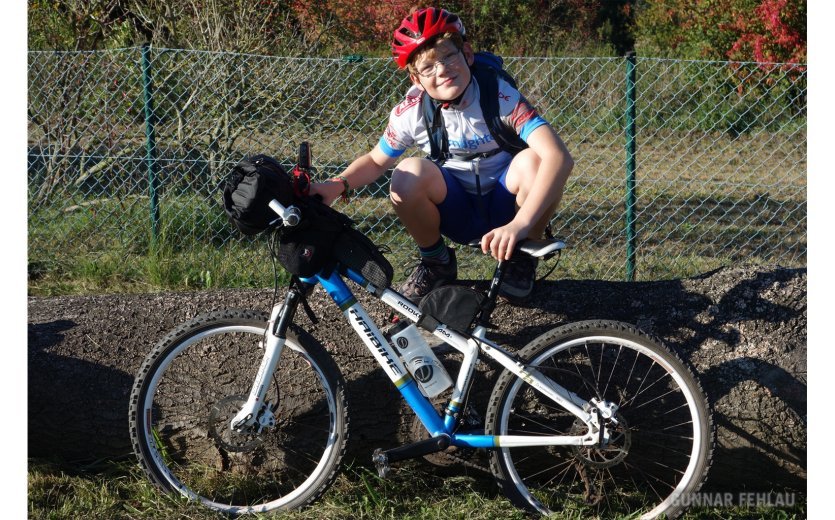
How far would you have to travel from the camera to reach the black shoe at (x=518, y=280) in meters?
3.39

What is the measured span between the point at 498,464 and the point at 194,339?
1.15m

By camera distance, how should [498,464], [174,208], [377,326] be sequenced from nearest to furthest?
[498,464]
[377,326]
[174,208]

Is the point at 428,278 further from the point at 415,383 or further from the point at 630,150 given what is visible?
the point at 630,150

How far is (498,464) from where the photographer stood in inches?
126

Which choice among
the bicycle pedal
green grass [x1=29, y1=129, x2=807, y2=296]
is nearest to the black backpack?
the bicycle pedal

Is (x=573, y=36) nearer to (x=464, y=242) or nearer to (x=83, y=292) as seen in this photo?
(x=83, y=292)

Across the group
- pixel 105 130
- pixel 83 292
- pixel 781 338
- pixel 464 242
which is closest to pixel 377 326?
pixel 464 242

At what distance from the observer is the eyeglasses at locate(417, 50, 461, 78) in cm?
322

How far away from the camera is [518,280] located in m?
3.40

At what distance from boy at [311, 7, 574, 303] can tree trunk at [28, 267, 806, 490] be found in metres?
0.29

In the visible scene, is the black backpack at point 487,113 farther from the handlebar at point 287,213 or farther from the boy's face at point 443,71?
the handlebar at point 287,213

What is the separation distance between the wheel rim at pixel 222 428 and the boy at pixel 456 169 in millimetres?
573

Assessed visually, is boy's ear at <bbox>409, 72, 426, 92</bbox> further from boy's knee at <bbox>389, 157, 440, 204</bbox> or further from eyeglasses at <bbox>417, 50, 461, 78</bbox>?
boy's knee at <bbox>389, 157, 440, 204</bbox>

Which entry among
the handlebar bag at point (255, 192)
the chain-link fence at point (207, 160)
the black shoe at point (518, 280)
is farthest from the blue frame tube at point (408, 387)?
the chain-link fence at point (207, 160)
